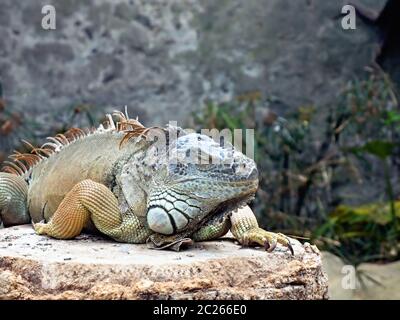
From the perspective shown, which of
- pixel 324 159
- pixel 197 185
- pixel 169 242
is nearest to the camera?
pixel 197 185

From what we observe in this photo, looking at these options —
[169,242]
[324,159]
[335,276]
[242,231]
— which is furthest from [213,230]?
[324,159]

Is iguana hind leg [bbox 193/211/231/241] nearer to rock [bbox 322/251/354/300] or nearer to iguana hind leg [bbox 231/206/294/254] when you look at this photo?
iguana hind leg [bbox 231/206/294/254]

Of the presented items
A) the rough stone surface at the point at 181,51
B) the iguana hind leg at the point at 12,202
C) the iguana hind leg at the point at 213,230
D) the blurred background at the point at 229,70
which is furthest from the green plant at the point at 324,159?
the iguana hind leg at the point at 213,230

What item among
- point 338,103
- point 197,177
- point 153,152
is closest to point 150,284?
point 197,177

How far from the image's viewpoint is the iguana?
3104mm

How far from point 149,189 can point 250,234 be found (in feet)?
1.71

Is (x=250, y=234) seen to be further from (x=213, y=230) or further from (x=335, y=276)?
(x=335, y=276)

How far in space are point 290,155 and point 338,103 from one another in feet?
2.79

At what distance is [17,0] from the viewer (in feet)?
26.8

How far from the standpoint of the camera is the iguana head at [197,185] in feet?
10.1

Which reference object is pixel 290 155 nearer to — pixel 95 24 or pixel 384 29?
pixel 384 29

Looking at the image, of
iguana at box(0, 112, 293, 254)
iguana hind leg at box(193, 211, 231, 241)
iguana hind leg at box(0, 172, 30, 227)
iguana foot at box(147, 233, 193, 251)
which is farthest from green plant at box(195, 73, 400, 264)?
iguana foot at box(147, 233, 193, 251)

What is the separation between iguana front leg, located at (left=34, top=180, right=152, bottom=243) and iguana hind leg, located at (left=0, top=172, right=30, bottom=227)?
2.33 ft

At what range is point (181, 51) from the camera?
833cm
